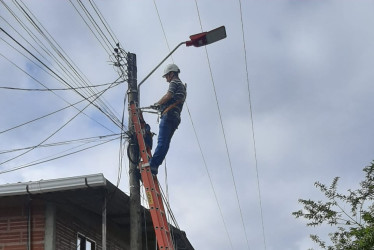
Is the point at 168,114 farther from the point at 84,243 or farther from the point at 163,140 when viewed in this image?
the point at 84,243

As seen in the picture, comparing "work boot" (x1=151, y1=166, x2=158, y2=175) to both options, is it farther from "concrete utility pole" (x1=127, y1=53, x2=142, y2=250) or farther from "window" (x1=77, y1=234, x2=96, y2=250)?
"window" (x1=77, y1=234, x2=96, y2=250)

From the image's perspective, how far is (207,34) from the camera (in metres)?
10.4

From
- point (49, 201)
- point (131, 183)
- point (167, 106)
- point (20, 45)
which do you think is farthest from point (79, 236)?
point (20, 45)

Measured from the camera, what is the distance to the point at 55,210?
11250 millimetres

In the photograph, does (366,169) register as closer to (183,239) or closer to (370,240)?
(370,240)

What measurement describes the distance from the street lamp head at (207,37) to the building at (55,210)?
119 inches

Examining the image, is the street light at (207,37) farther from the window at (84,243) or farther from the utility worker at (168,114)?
the window at (84,243)

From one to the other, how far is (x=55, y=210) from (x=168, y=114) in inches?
123

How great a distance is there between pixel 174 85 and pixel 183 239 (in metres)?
6.92

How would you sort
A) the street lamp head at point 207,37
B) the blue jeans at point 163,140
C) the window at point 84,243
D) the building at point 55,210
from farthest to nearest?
the window at point 84,243, the street lamp head at point 207,37, the building at point 55,210, the blue jeans at point 163,140

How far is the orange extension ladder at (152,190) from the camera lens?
930 centimetres

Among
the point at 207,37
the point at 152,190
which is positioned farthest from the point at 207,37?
the point at 152,190

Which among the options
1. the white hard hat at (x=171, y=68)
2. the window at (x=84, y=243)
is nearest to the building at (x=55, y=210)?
the window at (x=84, y=243)

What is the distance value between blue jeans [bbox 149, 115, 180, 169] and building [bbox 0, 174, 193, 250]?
1003 mm
